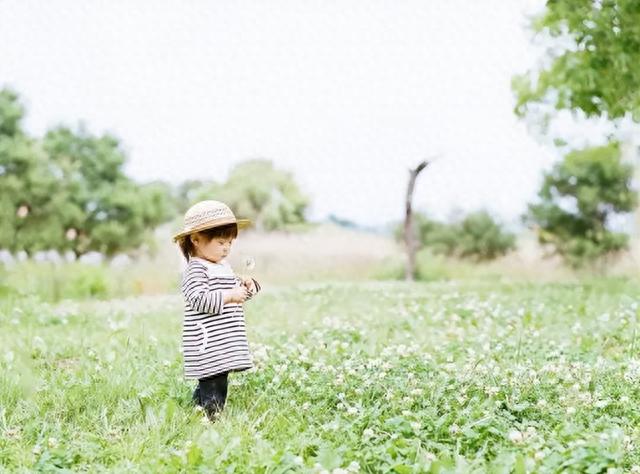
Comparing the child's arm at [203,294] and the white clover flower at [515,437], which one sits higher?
the child's arm at [203,294]

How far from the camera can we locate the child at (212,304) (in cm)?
579

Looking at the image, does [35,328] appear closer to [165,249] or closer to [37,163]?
[37,163]

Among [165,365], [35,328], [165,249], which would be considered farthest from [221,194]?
[165,365]

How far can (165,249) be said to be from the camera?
111 feet

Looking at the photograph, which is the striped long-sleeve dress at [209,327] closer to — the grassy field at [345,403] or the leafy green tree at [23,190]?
the grassy field at [345,403]

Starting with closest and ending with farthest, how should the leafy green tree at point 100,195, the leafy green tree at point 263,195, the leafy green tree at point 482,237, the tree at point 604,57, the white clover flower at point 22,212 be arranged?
the tree at point 604,57, the white clover flower at point 22,212, the leafy green tree at point 100,195, the leafy green tree at point 482,237, the leafy green tree at point 263,195

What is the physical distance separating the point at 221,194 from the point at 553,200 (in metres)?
16.9

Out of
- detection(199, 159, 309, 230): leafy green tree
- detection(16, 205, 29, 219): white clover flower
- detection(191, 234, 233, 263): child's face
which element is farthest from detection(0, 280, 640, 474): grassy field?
detection(199, 159, 309, 230): leafy green tree

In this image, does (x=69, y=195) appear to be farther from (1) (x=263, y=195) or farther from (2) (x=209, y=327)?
(2) (x=209, y=327)

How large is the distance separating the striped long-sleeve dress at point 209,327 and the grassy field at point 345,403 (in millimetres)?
359

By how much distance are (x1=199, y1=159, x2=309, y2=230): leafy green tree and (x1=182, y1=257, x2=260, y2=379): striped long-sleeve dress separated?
33.7 meters

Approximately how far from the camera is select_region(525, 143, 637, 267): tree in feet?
97.0

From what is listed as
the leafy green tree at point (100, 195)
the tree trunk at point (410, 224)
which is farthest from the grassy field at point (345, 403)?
the leafy green tree at point (100, 195)

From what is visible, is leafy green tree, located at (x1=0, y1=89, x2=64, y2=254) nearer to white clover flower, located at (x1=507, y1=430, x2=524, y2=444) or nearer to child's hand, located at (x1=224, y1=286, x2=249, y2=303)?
child's hand, located at (x1=224, y1=286, x2=249, y2=303)
